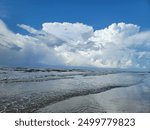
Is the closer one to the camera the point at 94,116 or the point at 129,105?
the point at 94,116

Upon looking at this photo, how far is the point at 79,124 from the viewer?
4.77 m

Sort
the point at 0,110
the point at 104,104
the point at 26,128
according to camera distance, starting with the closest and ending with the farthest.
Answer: the point at 26,128, the point at 0,110, the point at 104,104

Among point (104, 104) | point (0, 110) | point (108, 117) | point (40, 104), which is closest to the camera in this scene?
point (108, 117)

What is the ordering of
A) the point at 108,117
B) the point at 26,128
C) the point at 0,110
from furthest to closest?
the point at 0,110 → the point at 108,117 → the point at 26,128

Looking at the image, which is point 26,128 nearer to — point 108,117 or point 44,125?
point 44,125

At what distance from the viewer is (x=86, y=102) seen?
927 cm

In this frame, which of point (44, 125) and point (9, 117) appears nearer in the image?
point (44, 125)

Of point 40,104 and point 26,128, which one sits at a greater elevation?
point 40,104

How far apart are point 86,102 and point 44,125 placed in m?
4.72

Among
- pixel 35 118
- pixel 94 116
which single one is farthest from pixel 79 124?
pixel 35 118

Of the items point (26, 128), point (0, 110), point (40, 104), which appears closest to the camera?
point (26, 128)

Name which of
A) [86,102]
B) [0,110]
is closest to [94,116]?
[0,110]

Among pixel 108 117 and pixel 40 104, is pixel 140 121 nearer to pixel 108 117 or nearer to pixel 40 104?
pixel 108 117

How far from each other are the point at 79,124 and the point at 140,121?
1.23 metres
